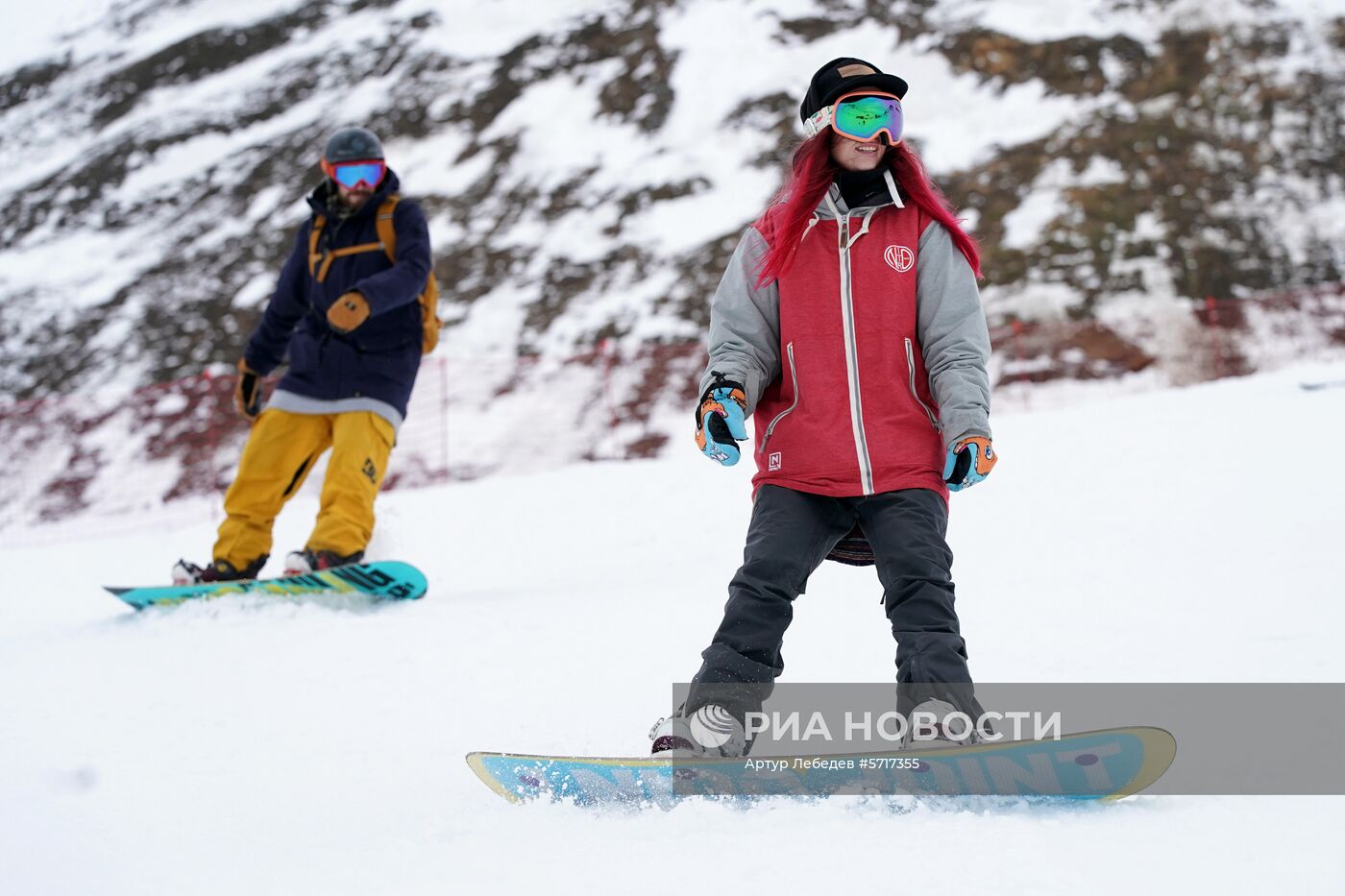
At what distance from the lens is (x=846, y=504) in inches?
99.3

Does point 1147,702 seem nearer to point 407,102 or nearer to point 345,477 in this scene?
point 345,477

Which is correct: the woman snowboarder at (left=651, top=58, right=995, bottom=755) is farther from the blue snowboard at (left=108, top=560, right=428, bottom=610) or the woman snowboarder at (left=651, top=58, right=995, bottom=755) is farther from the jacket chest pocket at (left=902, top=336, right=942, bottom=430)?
the blue snowboard at (left=108, top=560, right=428, bottom=610)

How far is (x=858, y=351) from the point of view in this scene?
251cm

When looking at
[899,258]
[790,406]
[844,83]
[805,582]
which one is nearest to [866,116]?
[844,83]

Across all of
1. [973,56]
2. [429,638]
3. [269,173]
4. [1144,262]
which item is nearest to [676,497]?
[429,638]

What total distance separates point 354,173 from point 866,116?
2926mm

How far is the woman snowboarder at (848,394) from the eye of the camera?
91.7 inches

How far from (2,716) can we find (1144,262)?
14.4m

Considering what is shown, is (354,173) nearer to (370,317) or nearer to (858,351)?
(370,317)

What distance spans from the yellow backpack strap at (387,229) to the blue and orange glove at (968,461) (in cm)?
323

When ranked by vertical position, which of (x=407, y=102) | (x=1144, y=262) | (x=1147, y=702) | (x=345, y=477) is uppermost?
(x=407, y=102)

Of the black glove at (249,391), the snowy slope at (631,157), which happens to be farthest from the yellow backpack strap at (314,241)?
the snowy slope at (631,157)

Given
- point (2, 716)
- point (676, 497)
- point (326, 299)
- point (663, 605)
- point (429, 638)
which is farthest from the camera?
point (676, 497)

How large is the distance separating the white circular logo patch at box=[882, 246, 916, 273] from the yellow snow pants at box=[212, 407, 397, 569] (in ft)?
9.14
